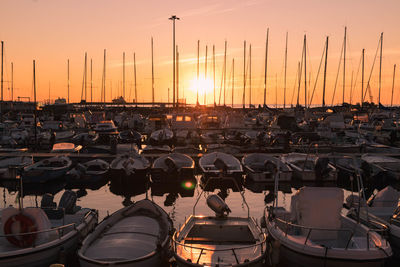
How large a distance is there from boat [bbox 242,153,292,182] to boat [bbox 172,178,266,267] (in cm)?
1065

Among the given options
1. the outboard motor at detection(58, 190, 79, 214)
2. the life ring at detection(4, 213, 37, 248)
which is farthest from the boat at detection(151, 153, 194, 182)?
the life ring at detection(4, 213, 37, 248)

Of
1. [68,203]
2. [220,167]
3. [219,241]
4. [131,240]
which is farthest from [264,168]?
[131,240]

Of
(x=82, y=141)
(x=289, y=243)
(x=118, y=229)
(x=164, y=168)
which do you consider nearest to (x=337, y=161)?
(x=164, y=168)

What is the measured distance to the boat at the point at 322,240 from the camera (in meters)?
9.38

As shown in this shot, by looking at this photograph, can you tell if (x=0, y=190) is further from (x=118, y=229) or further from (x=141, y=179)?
(x=118, y=229)

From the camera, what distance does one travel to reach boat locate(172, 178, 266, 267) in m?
9.47

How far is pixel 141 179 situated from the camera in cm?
2319

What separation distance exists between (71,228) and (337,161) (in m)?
20.9

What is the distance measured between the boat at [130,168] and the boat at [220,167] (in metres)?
3.84

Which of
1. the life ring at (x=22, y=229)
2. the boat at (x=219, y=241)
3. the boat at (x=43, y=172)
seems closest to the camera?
the boat at (x=219, y=241)

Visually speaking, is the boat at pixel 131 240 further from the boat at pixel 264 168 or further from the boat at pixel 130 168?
the boat at pixel 264 168

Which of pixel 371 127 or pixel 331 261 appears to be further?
pixel 371 127

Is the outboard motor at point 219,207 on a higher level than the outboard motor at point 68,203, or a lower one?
higher

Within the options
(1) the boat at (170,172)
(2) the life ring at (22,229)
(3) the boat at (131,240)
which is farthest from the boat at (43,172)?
(2) the life ring at (22,229)
